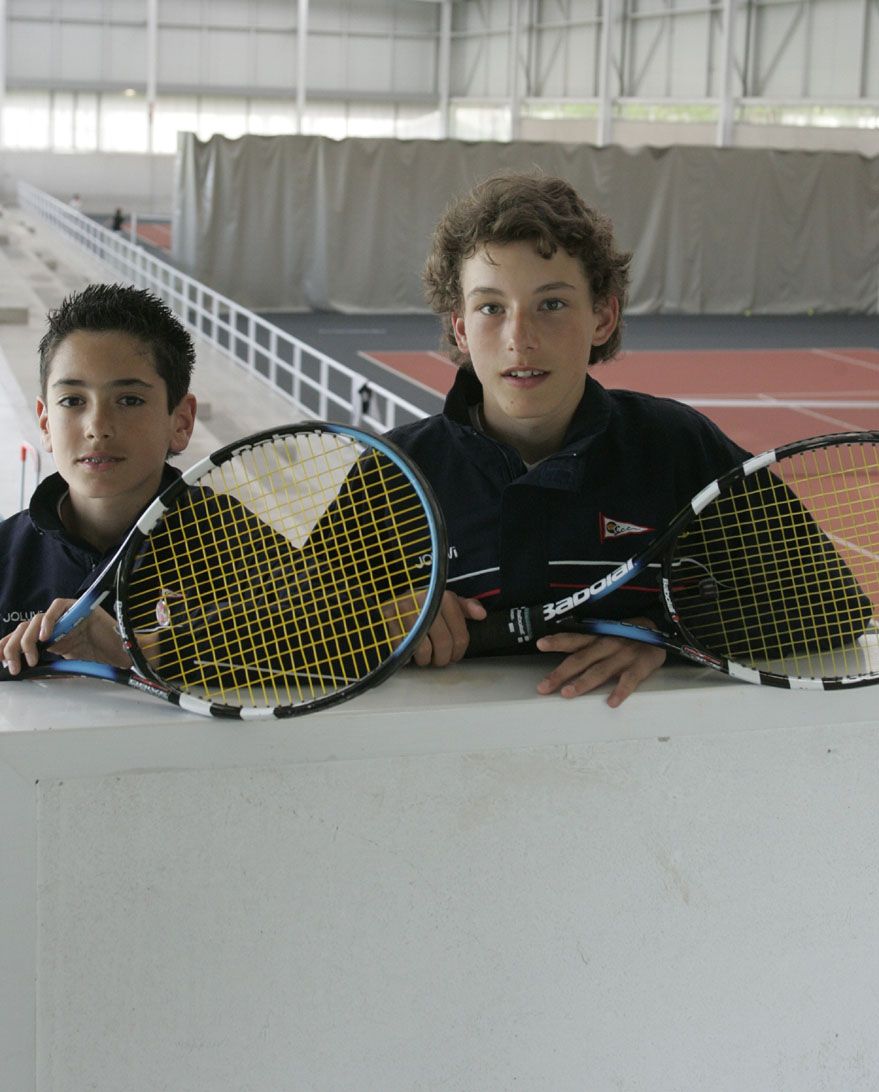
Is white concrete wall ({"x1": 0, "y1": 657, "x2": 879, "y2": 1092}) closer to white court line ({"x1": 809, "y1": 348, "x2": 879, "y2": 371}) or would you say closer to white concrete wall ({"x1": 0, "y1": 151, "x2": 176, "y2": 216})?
white court line ({"x1": 809, "y1": 348, "x2": 879, "y2": 371})

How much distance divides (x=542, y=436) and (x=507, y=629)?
1.13ft

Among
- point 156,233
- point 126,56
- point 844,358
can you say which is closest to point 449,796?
point 844,358

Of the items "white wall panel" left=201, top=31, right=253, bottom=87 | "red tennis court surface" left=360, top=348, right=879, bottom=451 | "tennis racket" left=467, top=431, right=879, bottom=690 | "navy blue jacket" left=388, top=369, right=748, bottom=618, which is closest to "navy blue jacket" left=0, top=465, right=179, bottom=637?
"navy blue jacket" left=388, top=369, right=748, bottom=618

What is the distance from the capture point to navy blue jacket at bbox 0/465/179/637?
2.16m

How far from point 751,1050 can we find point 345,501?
1.00m

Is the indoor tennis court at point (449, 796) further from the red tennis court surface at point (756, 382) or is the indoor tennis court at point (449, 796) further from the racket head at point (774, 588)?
the red tennis court surface at point (756, 382)

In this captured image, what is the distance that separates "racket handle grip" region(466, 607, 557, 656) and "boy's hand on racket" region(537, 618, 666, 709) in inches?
1.3

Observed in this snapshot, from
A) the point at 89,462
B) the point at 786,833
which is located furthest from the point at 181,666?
the point at 786,833

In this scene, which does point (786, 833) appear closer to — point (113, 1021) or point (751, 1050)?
point (751, 1050)

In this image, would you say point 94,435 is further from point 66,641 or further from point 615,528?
point 615,528

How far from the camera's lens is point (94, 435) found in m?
2.09

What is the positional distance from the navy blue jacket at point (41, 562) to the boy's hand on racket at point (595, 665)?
2.41ft

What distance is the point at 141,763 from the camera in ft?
5.66

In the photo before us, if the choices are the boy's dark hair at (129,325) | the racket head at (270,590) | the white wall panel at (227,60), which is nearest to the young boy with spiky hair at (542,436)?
the racket head at (270,590)
